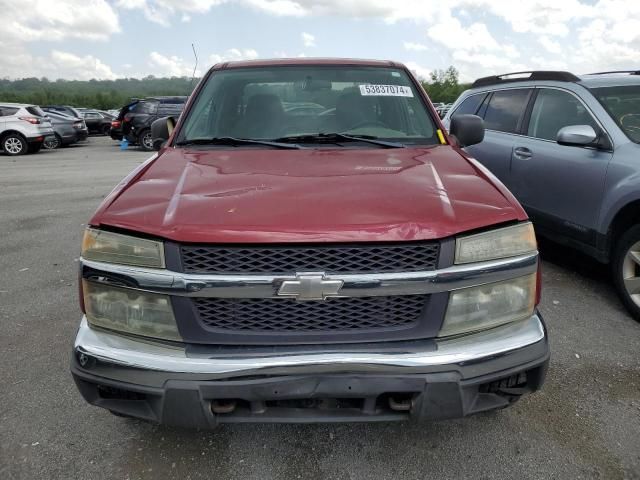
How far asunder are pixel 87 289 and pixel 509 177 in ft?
13.5

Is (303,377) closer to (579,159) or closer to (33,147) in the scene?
(579,159)

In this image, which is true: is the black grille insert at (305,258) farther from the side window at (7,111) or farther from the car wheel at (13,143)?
the car wheel at (13,143)

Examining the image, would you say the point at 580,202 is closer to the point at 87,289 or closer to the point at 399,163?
the point at 399,163

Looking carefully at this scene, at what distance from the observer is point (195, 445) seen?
2309mm

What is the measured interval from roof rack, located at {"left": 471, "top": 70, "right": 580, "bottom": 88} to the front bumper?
337 cm

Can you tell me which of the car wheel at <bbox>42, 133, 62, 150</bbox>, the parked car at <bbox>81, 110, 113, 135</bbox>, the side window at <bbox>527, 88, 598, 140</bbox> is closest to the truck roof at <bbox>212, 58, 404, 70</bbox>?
the side window at <bbox>527, 88, 598, 140</bbox>

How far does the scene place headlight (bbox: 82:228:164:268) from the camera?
71.7 inches

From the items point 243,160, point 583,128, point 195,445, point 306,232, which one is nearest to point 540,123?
point 583,128

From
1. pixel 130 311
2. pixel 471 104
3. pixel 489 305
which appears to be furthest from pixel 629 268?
pixel 130 311

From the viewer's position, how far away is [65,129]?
18500 millimetres

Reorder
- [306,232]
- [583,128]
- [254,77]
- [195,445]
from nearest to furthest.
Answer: [306,232] → [195,445] → [254,77] → [583,128]

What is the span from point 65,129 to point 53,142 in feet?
3.00

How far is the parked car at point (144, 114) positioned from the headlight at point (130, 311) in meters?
15.7

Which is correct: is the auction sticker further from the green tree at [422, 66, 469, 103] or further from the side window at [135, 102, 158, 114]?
the green tree at [422, 66, 469, 103]
